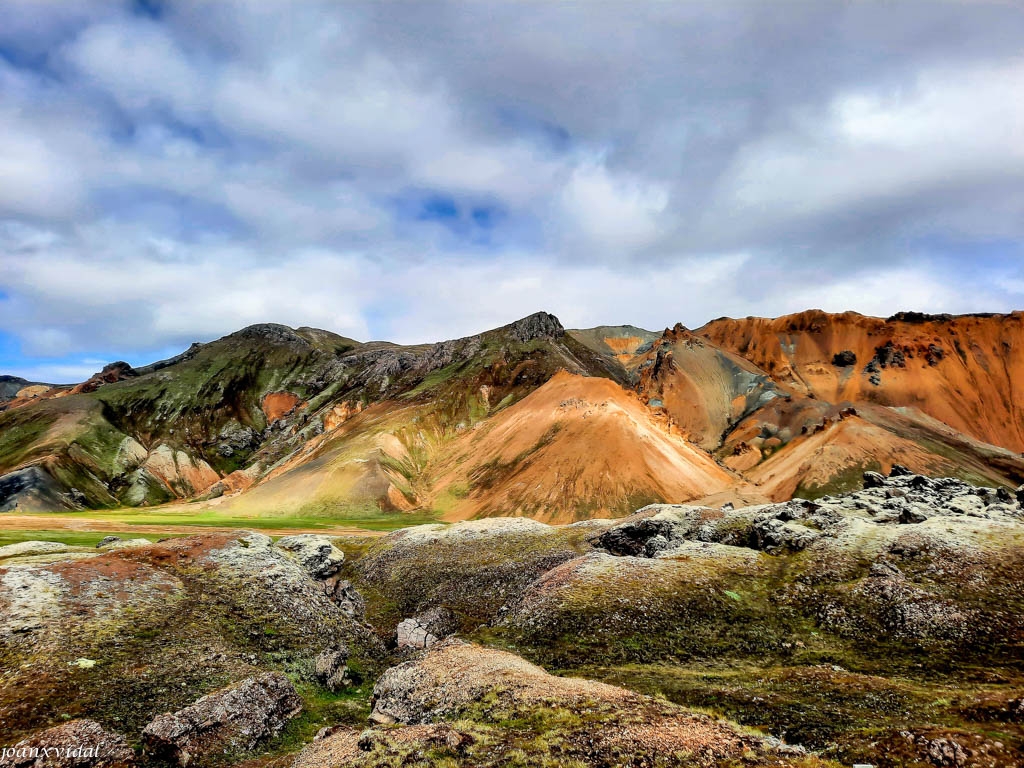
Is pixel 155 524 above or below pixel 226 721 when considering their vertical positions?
below

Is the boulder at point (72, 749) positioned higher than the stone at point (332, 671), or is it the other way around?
the boulder at point (72, 749)

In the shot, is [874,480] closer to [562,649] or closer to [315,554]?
[562,649]

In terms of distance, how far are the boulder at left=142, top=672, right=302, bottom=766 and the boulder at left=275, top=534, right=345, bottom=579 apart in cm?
3121

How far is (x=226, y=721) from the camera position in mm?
24062

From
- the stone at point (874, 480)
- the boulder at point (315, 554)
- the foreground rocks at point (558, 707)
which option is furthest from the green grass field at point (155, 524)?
the stone at point (874, 480)

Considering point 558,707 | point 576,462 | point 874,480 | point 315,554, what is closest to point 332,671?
point 558,707

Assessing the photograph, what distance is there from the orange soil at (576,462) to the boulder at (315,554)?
7601cm

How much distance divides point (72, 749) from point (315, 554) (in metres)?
40.9

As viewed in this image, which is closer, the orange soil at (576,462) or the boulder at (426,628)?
the boulder at (426,628)

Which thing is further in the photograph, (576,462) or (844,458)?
(844,458)

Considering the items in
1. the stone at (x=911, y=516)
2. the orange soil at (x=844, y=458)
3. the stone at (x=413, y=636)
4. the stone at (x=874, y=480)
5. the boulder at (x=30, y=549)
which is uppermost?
the boulder at (x=30, y=549)

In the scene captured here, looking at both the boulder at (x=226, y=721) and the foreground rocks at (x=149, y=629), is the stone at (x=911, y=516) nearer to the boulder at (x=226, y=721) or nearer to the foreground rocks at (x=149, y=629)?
the foreground rocks at (x=149, y=629)

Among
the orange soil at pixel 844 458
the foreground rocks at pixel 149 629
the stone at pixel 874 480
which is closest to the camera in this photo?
the foreground rocks at pixel 149 629

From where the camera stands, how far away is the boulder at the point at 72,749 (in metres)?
18.8
